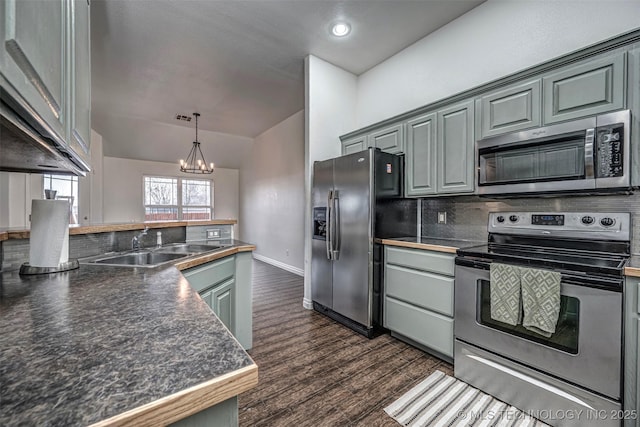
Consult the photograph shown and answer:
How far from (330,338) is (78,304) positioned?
208 cm

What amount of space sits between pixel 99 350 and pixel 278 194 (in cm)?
535

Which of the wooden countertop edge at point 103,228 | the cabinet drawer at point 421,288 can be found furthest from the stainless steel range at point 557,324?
the wooden countertop edge at point 103,228

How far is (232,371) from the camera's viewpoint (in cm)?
54

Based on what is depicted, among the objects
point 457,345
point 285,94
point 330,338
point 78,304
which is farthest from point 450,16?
point 78,304

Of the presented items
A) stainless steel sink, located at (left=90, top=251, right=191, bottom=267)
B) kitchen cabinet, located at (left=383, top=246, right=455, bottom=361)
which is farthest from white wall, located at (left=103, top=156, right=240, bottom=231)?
kitchen cabinet, located at (left=383, top=246, right=455, bottom=361)

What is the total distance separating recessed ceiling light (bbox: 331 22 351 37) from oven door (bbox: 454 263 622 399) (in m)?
2.60

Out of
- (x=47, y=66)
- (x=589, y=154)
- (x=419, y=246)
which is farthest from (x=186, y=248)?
(x=589, y=154)

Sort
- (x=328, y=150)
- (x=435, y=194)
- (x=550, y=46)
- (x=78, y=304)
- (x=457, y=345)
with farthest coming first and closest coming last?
(x=328, y=150), (x=435, y=194), (x=550, y=46), (x=457, y=345), (x=78, y=304)

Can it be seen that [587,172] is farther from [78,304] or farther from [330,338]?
[78,304]

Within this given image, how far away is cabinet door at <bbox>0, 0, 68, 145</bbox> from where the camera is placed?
1.60 feet

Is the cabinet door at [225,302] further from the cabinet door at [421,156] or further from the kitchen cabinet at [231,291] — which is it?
the cabinet door at [421,156]

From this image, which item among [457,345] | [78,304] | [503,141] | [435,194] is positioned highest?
[503,141]

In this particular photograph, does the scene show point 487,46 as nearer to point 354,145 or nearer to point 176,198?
point 354,145

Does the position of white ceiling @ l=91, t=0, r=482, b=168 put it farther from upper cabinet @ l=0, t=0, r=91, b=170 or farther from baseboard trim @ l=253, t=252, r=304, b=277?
baseboard trim @ l=253, t=252, r=304, b=277
